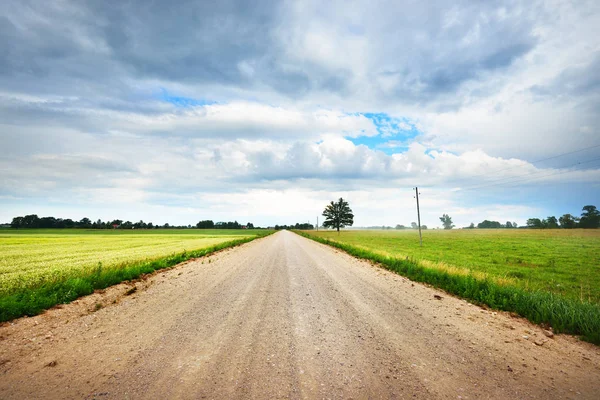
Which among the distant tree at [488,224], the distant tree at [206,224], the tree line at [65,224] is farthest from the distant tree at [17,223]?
the distant tree at [488,224]

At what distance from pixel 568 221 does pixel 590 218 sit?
11.4m

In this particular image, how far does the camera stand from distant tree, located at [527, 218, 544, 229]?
410 ft

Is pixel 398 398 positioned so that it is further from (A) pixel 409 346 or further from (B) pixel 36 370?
(B) pixel 36 370

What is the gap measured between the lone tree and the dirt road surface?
304ft

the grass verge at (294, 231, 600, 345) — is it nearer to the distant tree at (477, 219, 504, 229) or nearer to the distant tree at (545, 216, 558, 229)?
the distant tree at (545, 216, 558, 229)

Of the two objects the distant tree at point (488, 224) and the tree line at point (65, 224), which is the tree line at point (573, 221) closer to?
the distant tree at point (488, 224)

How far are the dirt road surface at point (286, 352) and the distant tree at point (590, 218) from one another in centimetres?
13411

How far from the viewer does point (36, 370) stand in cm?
413

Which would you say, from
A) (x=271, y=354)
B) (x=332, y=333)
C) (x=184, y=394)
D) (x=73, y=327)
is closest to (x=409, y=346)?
(x=332, y=333)

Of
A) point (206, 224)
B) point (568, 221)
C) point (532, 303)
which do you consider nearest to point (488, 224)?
point (568, 221)

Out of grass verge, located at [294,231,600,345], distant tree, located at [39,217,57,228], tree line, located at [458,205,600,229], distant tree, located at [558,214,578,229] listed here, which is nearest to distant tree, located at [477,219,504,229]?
tree line, located at [458,205,600,229]

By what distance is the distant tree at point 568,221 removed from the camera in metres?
106

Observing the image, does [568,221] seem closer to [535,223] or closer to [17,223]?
[535,223]

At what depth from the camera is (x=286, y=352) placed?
458 centimetres
